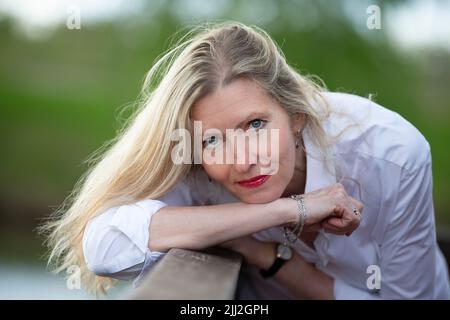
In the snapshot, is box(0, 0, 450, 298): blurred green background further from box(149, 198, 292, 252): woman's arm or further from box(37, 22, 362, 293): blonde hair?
box(149, 198, 292, 252): woman's arm

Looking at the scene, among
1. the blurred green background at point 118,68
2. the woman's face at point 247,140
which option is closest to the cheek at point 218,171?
the woman's face at point 247,140

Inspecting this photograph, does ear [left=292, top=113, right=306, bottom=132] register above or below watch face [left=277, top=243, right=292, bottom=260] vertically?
above

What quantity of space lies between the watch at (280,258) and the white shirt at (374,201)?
0.26 ft

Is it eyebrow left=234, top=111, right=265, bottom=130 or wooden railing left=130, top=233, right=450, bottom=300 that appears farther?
eyebrow left=234, top=111, right=265, bottom=130

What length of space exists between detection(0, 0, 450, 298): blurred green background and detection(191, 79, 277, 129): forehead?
184 inches

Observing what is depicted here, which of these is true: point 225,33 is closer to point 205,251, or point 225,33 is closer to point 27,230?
point 205,251

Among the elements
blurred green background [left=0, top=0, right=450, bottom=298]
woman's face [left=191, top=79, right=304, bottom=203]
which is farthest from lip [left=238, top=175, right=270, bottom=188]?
blurred green background [left=0, top=0, right=450, bottom=298]

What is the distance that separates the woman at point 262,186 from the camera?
1.58m

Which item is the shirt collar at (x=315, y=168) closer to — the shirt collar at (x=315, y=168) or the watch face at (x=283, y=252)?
the shirt collar at (x=315, y=168)

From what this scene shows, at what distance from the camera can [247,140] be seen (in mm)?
1577

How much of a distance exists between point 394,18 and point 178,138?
564cm

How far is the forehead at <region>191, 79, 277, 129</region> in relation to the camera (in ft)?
5.19

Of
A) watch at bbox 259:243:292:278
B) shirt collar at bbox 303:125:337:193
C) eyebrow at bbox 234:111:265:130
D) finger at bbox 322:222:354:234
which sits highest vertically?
eyebrow at bbox 234:111:265:130

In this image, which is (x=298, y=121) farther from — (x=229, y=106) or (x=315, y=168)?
(x=229, y=106)
